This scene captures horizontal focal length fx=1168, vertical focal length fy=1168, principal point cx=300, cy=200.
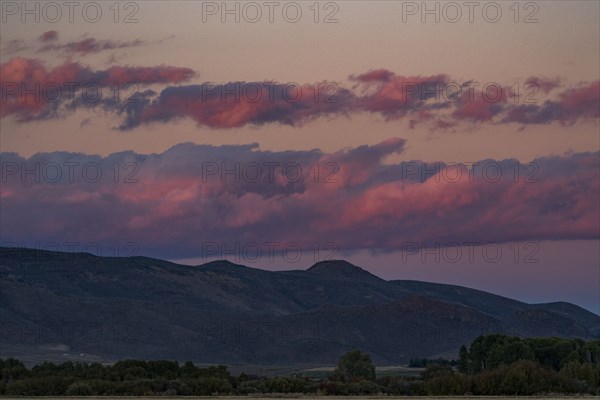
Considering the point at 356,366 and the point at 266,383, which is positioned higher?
the point at 356,366

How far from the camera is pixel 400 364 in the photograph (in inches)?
6949

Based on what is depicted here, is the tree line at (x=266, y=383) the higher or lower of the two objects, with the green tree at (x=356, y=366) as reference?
lower

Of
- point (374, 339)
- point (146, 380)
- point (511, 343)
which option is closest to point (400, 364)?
point (374, 339)

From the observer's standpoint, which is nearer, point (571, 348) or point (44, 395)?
point (44, 395)

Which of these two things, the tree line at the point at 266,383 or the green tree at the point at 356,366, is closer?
the tree line at the point at 266,383

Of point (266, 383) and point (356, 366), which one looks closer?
point (266, 383)

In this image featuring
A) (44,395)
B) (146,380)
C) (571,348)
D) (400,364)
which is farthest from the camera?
(400,364)

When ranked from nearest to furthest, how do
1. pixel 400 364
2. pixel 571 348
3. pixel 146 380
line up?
1. pixel 146 380
2. pixel 571 348
3. pixel 400 364

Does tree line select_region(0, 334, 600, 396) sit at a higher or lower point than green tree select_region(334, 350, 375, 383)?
lower

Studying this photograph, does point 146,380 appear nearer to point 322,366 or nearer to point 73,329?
point 322,366

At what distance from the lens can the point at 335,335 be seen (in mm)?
189875

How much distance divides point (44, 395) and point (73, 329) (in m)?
131

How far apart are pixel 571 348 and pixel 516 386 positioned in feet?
95.6

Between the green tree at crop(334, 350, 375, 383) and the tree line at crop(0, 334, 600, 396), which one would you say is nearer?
the tree line at crop(0, 334, 600, 396)
